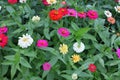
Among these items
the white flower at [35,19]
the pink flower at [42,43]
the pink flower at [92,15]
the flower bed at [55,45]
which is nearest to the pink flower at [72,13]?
the flower bed at [55,45]

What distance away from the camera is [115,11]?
2836 millimetres

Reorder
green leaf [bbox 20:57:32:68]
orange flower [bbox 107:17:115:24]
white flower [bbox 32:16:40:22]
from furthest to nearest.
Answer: orange flower [bbox 107:17:115:24], white flower [bbox 32:16:40:22], green leaf [bbox 20:57:32:68]

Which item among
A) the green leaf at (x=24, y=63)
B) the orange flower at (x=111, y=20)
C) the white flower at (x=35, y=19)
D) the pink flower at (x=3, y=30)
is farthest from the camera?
the orange flower at (x=111, y=20)

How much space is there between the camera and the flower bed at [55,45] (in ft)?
7.01

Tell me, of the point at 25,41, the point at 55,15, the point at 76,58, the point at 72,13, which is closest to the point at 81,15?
the point at 72,13

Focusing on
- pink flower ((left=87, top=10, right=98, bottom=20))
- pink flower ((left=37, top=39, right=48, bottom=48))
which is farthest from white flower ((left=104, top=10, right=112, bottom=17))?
pink flower ((left=37, top=39, right=48, bottom=48))

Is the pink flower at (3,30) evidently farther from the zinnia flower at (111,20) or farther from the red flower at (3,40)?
the zinnia flower at (111,20)

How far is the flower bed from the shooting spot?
7.01ft

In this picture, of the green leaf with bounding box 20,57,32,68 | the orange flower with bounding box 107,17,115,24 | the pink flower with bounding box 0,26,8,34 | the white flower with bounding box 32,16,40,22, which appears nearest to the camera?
the green leaf with bounding box 20,57,32,68

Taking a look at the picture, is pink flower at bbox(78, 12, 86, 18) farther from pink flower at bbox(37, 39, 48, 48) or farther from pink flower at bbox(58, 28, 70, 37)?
pink flower at bbox(37, 39, 48, 48)

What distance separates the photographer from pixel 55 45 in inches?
89.0

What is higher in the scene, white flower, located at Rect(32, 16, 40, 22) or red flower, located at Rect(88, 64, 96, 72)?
white flower, located at Rect(32, 16, 40, 22)

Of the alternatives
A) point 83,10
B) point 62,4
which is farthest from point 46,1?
point 83,10

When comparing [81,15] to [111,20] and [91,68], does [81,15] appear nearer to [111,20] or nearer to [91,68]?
[111,20]
